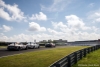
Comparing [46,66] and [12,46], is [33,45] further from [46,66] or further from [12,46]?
[46,66]

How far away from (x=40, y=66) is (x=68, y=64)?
6.42ft

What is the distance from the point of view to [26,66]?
9.87 meters

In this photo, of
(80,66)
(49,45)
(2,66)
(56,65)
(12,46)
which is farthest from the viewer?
(49,45)

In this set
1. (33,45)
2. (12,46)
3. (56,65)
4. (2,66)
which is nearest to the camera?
(56,65)

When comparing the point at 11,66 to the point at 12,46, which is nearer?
the point at 11,66

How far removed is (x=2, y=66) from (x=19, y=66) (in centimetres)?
111

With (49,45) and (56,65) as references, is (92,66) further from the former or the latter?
(49,45)

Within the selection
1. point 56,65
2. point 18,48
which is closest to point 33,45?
point 18,48

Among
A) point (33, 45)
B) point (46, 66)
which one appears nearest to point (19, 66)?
point (46, 66)

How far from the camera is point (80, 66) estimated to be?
10.8 meters

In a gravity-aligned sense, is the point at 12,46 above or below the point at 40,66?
above

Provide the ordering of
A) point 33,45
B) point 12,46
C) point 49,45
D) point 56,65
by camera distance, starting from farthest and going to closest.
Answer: point 49,45 → point 33,45 → point 12,46 → point 56,65

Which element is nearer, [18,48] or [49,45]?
[18,48]

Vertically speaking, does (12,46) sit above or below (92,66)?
above
